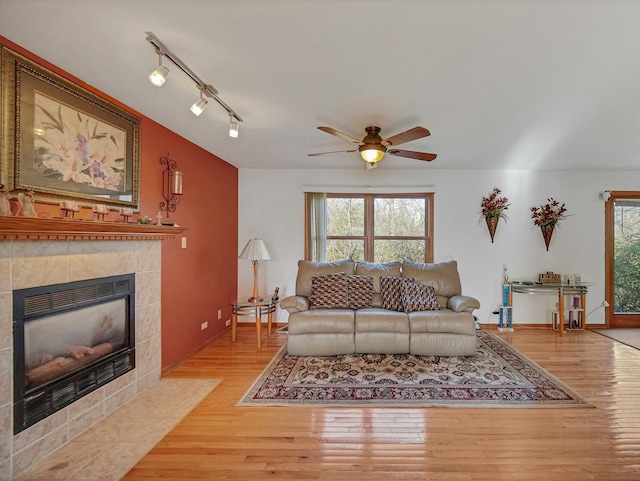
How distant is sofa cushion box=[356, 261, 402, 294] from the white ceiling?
5.62 feet

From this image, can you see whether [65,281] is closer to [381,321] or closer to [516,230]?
[381,321]

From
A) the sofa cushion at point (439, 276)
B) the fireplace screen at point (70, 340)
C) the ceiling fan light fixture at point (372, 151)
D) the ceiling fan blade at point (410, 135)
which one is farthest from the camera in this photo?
the sofa cushion at point (439, 276)

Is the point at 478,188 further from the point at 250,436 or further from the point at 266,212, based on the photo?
the point at 250,436

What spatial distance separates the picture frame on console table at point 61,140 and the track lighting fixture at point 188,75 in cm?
70

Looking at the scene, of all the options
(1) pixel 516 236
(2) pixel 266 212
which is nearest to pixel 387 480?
(2) pixel 266 212

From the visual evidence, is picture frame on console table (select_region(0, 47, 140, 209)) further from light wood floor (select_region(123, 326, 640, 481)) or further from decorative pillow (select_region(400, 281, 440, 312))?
decorative pillow (select_region(400, 281, 440, 312))

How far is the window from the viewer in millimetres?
5066

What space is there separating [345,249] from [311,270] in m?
1.09

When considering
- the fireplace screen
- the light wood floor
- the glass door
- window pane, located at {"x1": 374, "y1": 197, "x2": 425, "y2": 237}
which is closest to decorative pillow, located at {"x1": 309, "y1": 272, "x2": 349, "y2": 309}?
the light wood floor

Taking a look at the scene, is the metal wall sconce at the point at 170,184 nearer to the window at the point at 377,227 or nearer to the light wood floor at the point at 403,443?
the light wood floor at the point at 403,443

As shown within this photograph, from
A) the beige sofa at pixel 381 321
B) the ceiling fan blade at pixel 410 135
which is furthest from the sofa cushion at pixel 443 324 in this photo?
the ceiling fan blade at pixel 410 135

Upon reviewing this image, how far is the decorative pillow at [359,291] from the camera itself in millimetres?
3842

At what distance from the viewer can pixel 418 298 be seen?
371cm

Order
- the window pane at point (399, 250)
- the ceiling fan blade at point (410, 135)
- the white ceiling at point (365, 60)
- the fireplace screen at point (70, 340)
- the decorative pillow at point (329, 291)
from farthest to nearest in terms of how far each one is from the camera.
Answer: the window pane at point (399, 250) < the decorative pillow at point (329, 291) < the ceiling fan blade at point (410, 135) < the fireplace screen at point (70, 340) < the white ceiling at point (365, 60)
